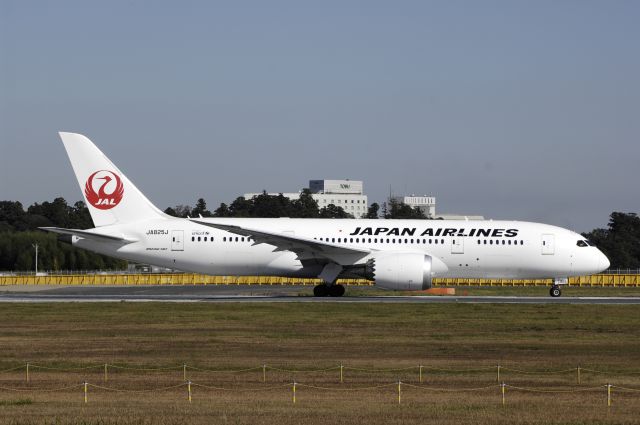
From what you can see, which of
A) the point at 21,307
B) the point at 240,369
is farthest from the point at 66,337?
the point at 21,307

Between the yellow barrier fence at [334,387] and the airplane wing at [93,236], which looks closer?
the yellow barrier fence at [334,387]

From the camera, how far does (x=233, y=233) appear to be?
53.2 m

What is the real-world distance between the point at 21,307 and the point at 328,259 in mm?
14584

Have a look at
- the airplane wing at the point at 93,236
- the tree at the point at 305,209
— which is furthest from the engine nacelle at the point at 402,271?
the tree at the point at 305,209

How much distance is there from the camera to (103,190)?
2132 inches

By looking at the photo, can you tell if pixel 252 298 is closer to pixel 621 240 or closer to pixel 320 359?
pixel 320 359

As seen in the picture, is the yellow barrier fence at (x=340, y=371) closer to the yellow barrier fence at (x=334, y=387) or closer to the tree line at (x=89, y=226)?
the yellow barrier fence at (x=334, y=387)

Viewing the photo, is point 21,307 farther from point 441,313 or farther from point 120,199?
point 441,313

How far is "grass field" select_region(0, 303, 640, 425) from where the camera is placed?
20.5m

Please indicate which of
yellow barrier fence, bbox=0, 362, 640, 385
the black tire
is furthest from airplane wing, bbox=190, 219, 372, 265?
yellow barrier fence, bbox=0, 362, 640, 385

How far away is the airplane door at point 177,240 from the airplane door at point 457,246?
13475mm

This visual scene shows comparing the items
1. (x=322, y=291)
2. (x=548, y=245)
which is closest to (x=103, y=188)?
(x=322, y=291)

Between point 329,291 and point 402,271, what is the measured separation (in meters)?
5.45

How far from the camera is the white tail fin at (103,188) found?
54.1m
